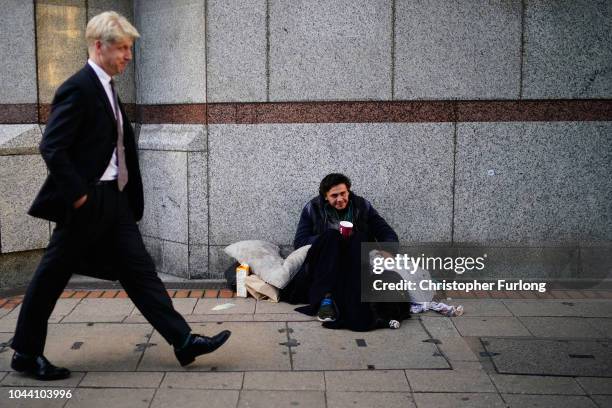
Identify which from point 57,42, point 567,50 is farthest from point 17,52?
point 567,50

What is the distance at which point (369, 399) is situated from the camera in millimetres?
4160

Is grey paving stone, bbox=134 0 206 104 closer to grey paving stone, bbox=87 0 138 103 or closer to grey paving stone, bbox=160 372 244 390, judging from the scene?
grey paving stone, bbox=87 0 138 103

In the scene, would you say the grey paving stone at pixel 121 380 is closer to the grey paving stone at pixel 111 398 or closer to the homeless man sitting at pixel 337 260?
the grey paving stone at pixel 111 398

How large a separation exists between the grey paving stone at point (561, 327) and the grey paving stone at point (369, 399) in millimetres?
1571

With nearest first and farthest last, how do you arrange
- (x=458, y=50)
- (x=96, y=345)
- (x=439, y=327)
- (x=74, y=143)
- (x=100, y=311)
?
(x=74, y=143) → (x=96, y=345) → (x=439, y=327) → (x=100, y=311) → (x=458, y=50)

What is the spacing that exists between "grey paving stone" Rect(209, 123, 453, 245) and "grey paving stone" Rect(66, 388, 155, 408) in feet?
8.47

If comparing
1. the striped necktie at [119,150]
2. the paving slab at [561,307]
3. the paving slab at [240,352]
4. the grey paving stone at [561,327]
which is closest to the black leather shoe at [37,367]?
the paving slab at [240,352]

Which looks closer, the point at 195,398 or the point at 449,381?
the point at 195,398

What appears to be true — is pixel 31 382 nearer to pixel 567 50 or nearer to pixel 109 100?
pixel 109 100

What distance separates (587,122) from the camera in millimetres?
6586

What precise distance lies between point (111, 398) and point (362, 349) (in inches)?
65.8

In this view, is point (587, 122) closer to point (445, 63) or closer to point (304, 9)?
point (445, 63)

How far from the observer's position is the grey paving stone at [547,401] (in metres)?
4.07
